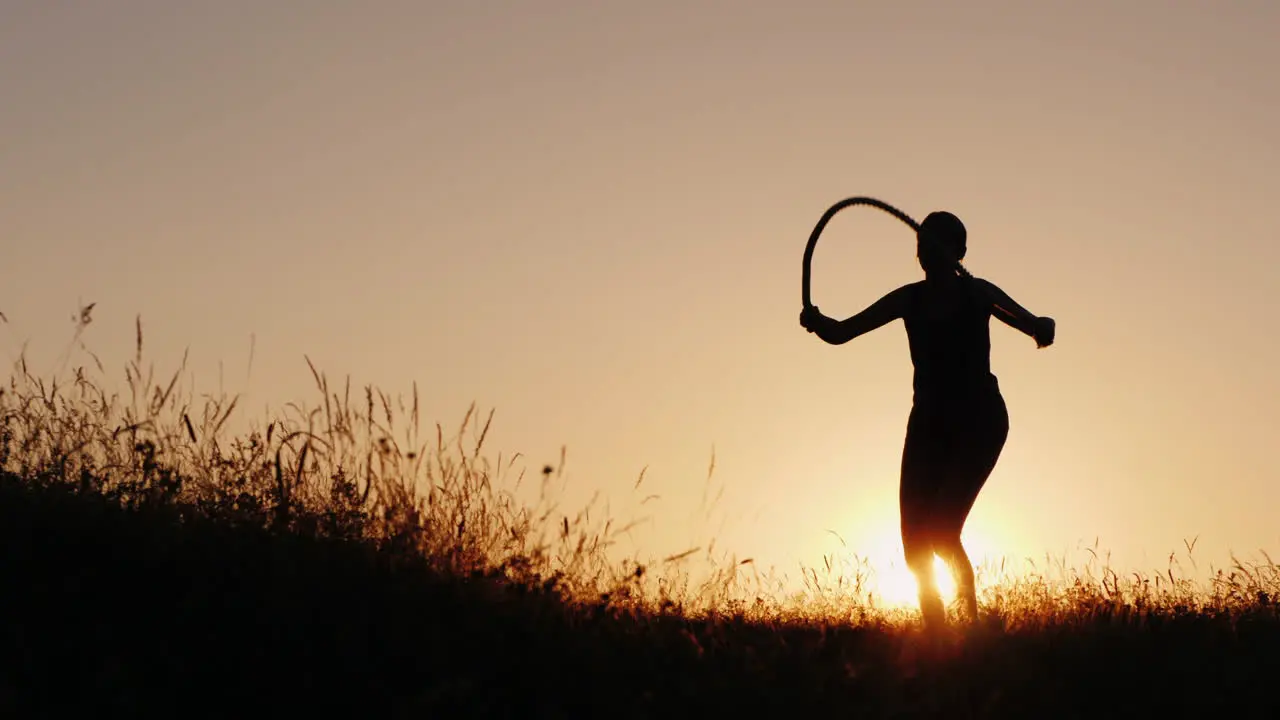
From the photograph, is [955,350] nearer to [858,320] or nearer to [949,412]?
[949,412]

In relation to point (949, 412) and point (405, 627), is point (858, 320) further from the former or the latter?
point (405, 627)

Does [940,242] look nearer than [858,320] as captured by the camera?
Yes

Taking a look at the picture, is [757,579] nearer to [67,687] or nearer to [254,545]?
[254,545]

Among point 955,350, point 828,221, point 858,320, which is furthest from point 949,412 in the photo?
point 828,221

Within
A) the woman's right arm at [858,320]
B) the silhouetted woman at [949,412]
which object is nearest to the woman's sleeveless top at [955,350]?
the silhouetted woman at [949,412]

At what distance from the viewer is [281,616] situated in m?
5.37

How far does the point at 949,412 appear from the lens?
7.08 metres

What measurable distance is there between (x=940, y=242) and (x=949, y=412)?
1010mm

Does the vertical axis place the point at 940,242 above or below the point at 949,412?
above

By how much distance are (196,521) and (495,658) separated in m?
2.08

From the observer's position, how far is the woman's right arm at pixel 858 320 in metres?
7.41

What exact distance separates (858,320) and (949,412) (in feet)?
2.81

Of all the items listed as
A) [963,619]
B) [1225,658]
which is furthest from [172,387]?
[1225,658]

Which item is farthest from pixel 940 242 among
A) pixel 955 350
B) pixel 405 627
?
pixel 405 627
